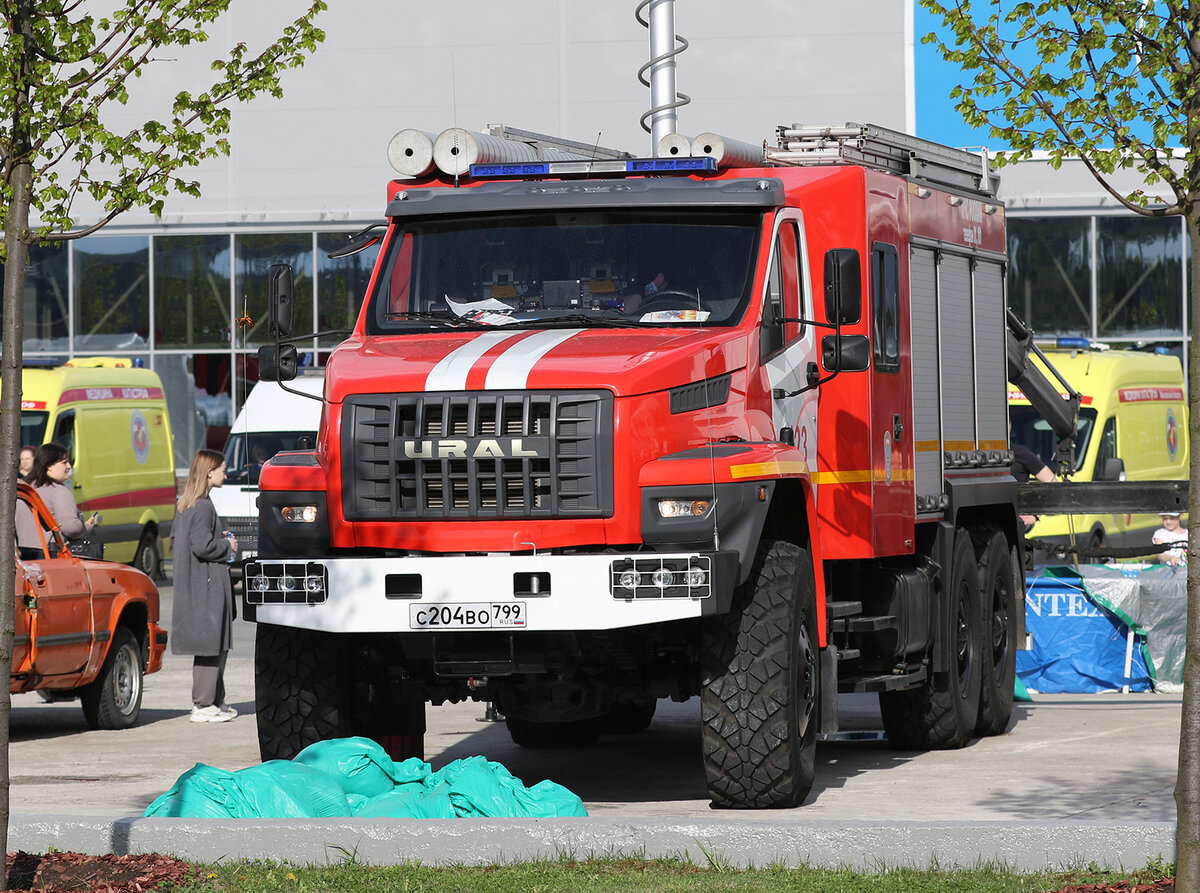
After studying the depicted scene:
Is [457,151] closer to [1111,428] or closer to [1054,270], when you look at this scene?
[1111,428]

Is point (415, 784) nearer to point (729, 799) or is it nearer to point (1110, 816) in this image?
point (729, 799)

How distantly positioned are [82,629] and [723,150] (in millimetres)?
5719

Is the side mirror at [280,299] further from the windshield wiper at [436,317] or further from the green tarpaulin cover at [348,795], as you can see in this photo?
the green tarpaulin cover at [348,795]

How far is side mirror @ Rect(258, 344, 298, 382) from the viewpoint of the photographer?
Answer: 981cm

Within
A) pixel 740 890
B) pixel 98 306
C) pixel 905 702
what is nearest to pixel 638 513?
pixel 740 890

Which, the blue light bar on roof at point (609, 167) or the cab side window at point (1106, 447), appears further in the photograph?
the cab side window at point (1106, 447)

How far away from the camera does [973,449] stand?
42.4 ft

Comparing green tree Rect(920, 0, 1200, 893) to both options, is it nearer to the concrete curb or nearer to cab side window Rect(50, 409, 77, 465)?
the concrete curb

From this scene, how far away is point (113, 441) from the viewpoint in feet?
80.4

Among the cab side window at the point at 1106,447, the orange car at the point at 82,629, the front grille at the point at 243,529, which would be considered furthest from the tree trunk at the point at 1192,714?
the front grille at the point at 243,529

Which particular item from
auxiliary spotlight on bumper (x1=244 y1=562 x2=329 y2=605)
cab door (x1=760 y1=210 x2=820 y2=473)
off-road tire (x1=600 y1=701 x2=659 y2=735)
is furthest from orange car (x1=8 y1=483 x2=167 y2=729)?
cab door (x1=760 y1=210 x2=820 y2=473)

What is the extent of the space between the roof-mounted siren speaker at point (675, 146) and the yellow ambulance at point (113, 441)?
1443cm

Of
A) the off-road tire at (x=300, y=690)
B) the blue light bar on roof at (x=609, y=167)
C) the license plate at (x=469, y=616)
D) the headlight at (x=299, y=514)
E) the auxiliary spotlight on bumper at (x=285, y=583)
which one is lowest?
the off-road tire at (x=300, y=690)

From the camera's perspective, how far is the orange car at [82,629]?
41.1 feet
